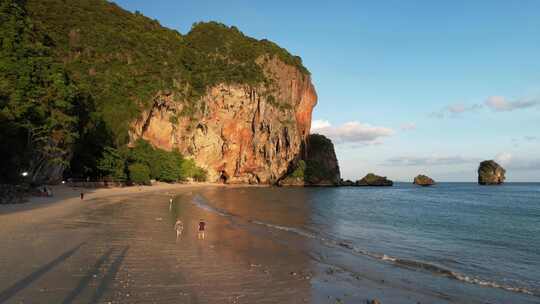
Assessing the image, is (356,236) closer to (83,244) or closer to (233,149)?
(83,244)

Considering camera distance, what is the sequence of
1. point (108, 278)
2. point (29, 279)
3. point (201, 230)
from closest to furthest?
point (29, 279), point (108, 278), point (201, 230)

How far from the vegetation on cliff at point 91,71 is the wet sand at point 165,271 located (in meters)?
23.5

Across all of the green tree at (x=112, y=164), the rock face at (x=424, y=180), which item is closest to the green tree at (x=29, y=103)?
the green tree at (x=112, y=164)

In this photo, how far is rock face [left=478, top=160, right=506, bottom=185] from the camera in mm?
170625

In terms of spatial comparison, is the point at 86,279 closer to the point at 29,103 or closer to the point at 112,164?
the point at 29,103

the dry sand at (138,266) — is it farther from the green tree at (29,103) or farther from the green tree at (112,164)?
the green tree at (112,164)

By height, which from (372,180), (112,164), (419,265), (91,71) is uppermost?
(91,71)

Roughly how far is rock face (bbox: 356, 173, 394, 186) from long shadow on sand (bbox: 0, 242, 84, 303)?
5739 inches

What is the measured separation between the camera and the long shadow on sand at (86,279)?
24.9 ft

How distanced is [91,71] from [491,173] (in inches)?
7072

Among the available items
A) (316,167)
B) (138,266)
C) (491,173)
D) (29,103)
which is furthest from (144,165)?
(491,173)

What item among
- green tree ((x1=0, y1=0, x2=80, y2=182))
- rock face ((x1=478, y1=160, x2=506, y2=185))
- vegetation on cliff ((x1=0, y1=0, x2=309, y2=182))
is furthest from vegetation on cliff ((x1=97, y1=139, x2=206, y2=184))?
rock face ((x1=478, y1=160, x2=506, y2=185))

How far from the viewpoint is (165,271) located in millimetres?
10375

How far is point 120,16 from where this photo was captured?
109000mm
